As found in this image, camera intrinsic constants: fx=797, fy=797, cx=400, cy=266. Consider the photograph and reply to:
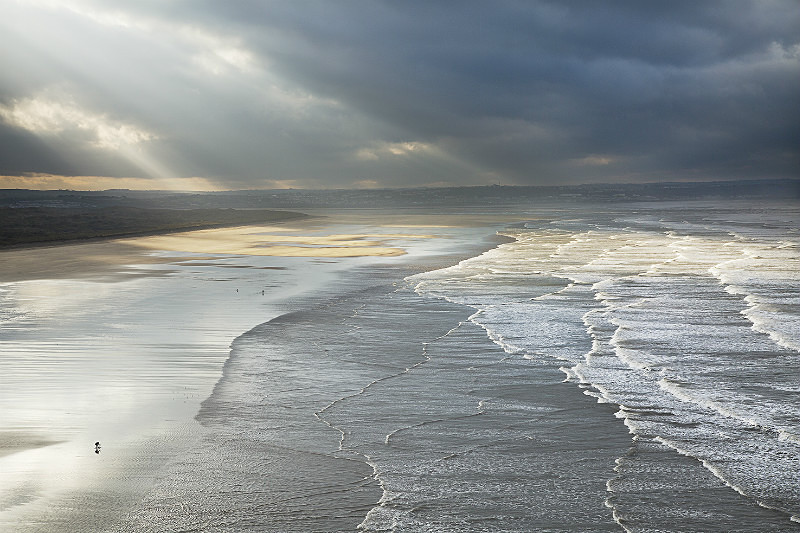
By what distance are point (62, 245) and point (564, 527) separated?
39.0 m

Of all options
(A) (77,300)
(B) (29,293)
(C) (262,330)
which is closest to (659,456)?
(C) (262,330)

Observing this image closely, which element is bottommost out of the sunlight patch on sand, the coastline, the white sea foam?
the white sea foam

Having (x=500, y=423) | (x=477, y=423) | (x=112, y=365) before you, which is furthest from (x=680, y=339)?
(x=112, y=365)

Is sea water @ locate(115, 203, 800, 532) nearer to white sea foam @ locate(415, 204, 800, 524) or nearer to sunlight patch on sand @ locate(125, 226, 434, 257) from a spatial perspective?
white sea foam @ locate(415, 204, 800, 524)

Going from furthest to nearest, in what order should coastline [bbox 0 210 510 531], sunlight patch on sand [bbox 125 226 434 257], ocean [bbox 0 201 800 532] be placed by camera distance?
1. sunlight patch on sand [bbox 125 226 434 257]
2. coastline [bbox 0 210 510 531]
3. ocean [bbox 0 201 800 532]

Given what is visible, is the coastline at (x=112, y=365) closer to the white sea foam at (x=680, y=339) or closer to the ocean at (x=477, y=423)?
the ocean at (x=477, y=423)

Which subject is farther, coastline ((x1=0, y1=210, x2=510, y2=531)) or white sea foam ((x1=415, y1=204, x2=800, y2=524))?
white sea foam ((x1=415, y1=204, x2=800, y2=524))

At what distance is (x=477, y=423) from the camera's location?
829cm

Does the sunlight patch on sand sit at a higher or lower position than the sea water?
higher

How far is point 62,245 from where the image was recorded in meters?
40.0

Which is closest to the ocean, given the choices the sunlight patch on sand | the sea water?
the sea water

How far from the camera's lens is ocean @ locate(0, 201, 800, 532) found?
594 centimetres

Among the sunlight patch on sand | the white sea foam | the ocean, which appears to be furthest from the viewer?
the sunlight patch on sand

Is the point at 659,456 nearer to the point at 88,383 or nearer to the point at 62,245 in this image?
the point at 88,383
